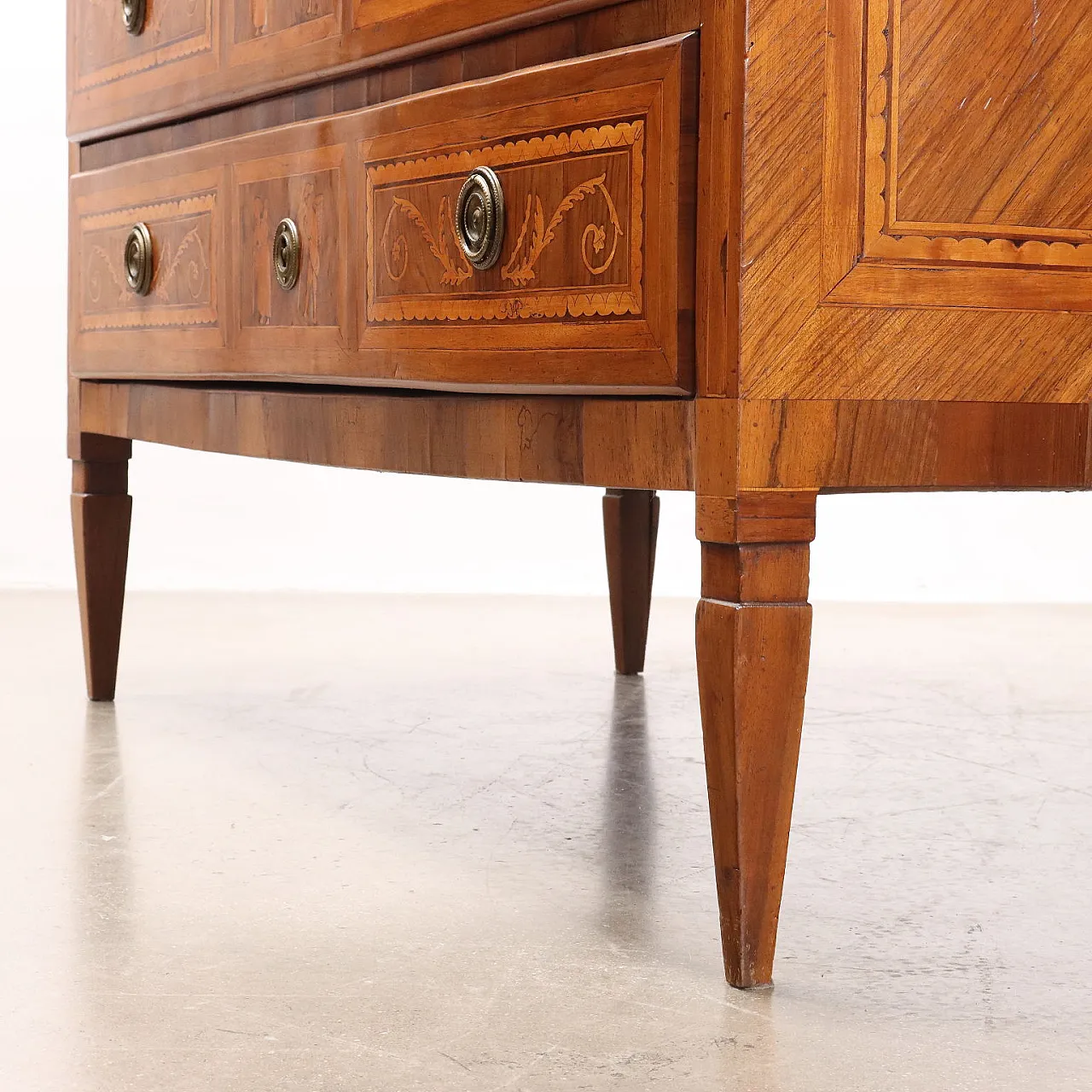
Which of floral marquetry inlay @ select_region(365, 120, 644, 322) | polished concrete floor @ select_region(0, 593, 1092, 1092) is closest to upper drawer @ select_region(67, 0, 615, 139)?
floral marquetry inlay @ select_region(365, 120, 644, 322)

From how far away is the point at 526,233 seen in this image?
4.27ft

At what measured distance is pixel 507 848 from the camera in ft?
5.22

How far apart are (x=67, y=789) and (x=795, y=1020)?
980 mm

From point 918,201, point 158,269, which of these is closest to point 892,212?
point 918,201

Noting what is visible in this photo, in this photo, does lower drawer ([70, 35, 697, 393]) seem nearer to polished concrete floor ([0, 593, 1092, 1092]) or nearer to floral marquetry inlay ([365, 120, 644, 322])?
floral marquetry inlay ([365, 120, 644, 322])

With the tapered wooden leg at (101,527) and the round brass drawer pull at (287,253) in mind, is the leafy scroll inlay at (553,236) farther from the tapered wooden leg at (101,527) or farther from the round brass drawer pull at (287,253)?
the tapered wooden leg at (101,527)

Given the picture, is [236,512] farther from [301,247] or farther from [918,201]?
[918,201]

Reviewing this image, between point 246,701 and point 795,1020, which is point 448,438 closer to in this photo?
point 795,1020

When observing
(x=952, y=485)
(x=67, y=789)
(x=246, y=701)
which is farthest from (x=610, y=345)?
(x=246, y=701)

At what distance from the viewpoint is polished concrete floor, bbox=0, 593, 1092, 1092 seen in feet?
3.61

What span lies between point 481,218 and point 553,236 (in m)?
0.09

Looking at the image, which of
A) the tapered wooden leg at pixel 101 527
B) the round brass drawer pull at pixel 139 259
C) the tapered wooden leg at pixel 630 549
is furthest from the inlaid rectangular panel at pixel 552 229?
the tapered wooden leg at pixel 630 549

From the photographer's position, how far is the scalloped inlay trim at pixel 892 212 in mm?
1155

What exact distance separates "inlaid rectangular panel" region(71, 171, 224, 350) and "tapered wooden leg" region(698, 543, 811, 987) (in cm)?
83
